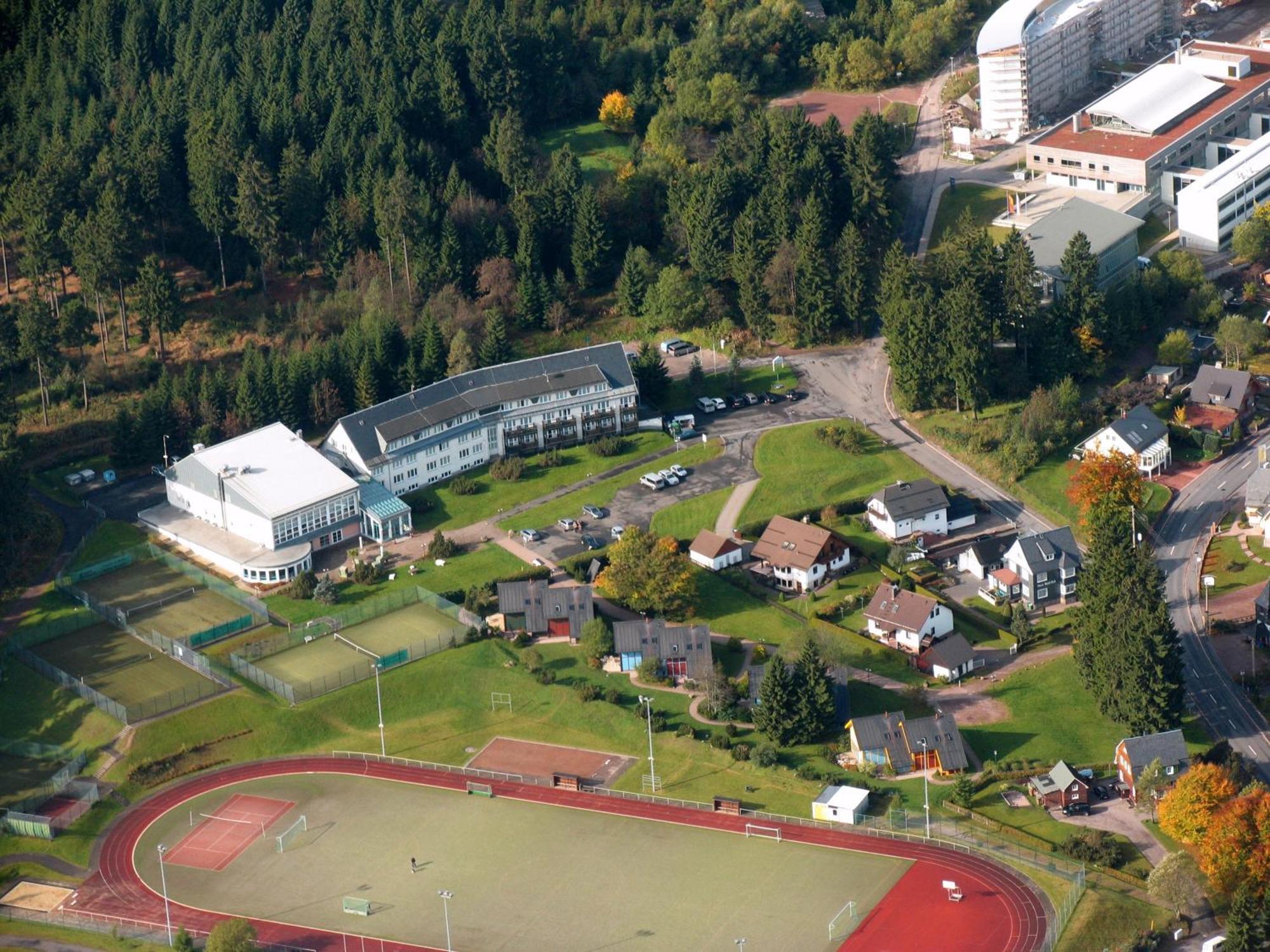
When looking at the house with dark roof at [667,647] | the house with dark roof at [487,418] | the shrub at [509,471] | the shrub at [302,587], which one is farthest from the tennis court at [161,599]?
the house with dark roof at [667,647]

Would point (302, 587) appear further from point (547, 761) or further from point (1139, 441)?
point (1139, 441)

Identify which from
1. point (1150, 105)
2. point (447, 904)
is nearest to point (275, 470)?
point (447, 904)

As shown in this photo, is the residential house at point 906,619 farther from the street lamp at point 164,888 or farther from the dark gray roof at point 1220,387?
the street lamp at point 164,888

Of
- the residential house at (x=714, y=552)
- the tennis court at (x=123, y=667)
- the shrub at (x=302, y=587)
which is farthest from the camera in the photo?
the residential house at (x=714, y=552)

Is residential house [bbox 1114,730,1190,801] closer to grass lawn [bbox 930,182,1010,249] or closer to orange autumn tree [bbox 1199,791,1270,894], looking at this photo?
orange autumn tree [bbox 1199,791,1270,894]

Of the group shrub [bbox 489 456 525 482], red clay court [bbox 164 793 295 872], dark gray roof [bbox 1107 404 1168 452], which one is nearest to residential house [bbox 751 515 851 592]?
shrub [bbox 489 456 525 482]

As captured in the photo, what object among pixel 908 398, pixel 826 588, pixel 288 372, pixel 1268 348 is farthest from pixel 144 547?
pixel 1268 348

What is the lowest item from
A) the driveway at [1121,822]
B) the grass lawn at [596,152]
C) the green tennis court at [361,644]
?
the driveway at [1121,822]
